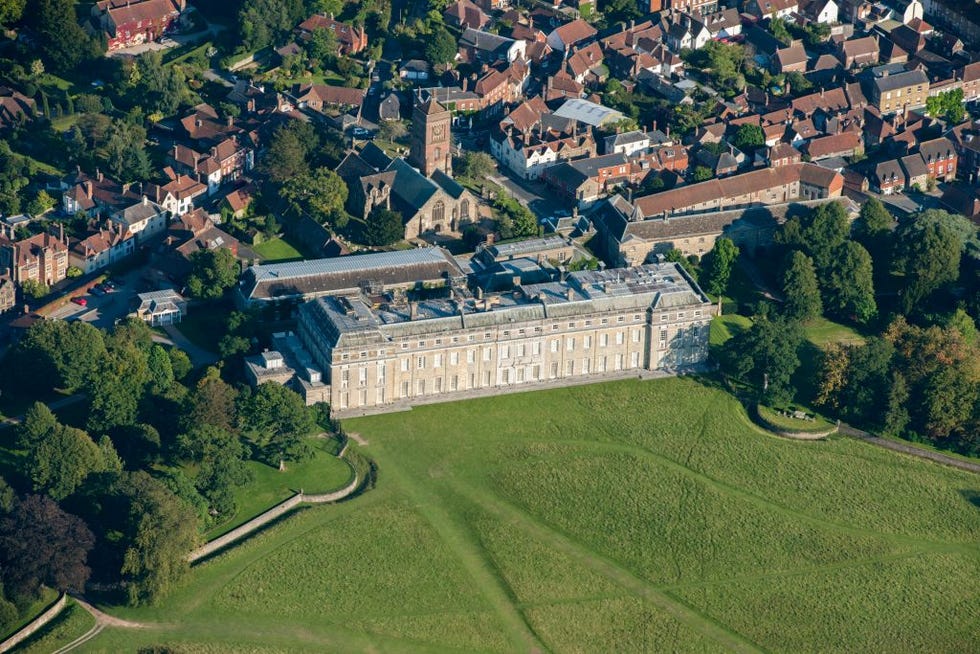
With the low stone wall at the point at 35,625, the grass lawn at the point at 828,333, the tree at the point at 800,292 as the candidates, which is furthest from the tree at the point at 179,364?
the grass lawn at the point at 828,333

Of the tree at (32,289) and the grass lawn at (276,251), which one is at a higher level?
the tree at (32,289)

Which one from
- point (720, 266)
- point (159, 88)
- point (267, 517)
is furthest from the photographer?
point (159, 88)

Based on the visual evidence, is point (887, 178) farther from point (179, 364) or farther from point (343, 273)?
point (179, 364)

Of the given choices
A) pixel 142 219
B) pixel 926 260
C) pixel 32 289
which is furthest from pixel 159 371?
pixel 926 260

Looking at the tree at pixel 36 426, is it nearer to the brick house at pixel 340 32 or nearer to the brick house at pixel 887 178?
the brick house at pixel 340 32

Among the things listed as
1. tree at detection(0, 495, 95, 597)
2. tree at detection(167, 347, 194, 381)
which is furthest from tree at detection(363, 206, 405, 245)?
tree at detection(0, 495, 95, 597)
